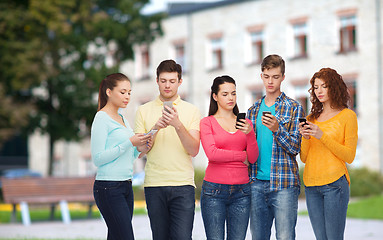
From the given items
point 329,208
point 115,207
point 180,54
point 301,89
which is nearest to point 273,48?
point 301,89

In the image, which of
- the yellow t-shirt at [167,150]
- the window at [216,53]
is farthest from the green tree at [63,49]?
the yellow t-shirt at [167,150]

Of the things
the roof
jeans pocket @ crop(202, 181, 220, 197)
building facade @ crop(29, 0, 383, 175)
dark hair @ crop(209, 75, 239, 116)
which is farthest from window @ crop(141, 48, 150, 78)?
jeans pocket @ crop(202, 181, 220, 197)

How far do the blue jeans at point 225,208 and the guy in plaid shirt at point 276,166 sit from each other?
0.09m

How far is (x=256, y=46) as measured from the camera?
34281 millimetres

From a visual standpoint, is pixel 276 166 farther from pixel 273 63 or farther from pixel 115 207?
pixel 115 207

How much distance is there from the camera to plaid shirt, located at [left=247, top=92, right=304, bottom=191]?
581 centimetres

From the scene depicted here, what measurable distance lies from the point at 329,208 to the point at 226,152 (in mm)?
1107

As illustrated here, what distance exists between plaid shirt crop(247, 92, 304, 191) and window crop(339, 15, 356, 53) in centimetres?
2520

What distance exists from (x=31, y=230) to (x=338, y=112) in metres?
9.22

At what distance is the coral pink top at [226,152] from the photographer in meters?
5.81

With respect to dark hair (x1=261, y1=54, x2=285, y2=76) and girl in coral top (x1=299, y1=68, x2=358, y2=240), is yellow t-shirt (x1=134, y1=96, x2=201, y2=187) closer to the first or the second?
dark hair (x1=261, y1=54, x2=285, y2=76)

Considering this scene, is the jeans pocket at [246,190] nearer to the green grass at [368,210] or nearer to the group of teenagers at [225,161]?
the group of teenagers at [225,161]

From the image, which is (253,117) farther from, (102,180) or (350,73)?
(350,73)

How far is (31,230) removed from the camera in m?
13.6
